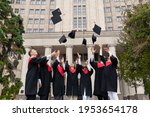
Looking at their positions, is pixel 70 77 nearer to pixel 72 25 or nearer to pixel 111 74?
pixel 111 74

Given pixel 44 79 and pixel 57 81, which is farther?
pixel 57 81

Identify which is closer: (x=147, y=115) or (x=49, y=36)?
(x=147, y=115)

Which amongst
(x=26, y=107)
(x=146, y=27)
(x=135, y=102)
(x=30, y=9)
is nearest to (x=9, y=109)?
(x=26, y=107)

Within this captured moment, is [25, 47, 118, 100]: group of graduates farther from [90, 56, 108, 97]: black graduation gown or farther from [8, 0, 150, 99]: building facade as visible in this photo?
[8, 0, 150, 99]: building facade

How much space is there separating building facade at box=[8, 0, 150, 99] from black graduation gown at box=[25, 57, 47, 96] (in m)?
19.6

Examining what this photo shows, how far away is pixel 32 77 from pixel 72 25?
27.4 meters

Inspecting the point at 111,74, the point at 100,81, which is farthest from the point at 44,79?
the point at 111,74

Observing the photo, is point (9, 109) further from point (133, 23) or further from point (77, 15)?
point (77, 15)

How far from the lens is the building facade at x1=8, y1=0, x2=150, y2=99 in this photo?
2764 centimetres

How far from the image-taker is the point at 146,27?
12.1m

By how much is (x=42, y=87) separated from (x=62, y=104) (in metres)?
2.72

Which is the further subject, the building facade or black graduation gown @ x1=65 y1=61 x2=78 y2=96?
the building facade

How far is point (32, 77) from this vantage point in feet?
20.9

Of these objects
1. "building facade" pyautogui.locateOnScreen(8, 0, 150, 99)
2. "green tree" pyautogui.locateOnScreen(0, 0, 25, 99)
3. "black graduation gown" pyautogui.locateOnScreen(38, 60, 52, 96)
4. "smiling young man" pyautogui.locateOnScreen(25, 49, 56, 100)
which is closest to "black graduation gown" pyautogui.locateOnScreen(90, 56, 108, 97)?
"black graduation gown" pyautogui.locateOnScreen(38, 60, 52, 96)
